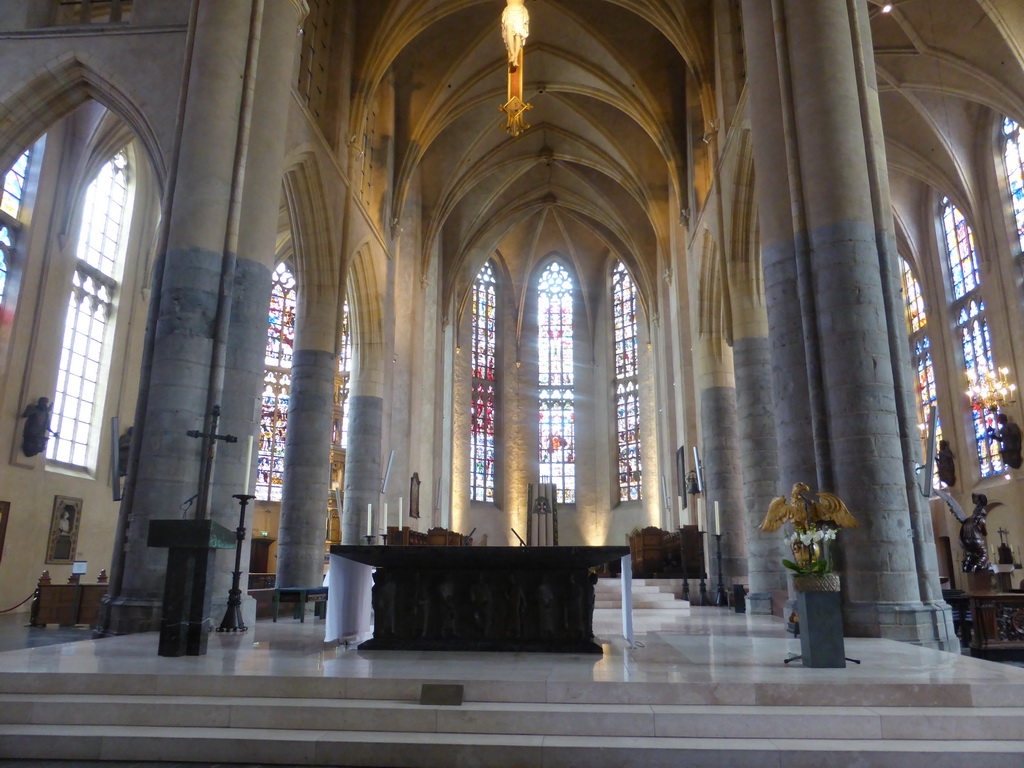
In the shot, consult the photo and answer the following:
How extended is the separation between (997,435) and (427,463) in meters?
15.7

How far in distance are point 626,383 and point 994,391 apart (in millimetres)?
15030

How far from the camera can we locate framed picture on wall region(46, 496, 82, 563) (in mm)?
15953

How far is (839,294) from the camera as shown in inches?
351

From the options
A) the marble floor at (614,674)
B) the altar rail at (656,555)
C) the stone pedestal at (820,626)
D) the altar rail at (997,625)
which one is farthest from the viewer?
the altar rail at (656,555)

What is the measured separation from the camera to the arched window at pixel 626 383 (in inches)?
1215

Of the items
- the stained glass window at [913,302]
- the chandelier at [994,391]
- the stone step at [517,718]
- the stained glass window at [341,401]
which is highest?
the stained glass window at [913,302]

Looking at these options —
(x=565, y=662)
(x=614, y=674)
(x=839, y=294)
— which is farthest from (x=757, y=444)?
(x=614, y=674)

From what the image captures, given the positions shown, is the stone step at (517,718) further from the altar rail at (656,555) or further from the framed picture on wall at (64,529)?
the altar rail at (656,555)

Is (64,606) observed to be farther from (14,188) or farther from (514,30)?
(514,30)

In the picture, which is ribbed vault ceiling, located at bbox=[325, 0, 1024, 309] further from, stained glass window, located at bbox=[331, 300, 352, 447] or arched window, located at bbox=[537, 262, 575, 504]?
stained glass window, located at bbox=[331, 300, 352, 447]

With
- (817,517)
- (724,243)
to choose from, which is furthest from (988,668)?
(724,243)

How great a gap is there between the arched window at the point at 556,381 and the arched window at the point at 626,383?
200 cm

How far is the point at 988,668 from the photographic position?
547 cm

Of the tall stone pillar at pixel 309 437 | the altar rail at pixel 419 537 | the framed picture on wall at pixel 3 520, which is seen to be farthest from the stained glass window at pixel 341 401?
the framed picture on wall at pixel 3 520
